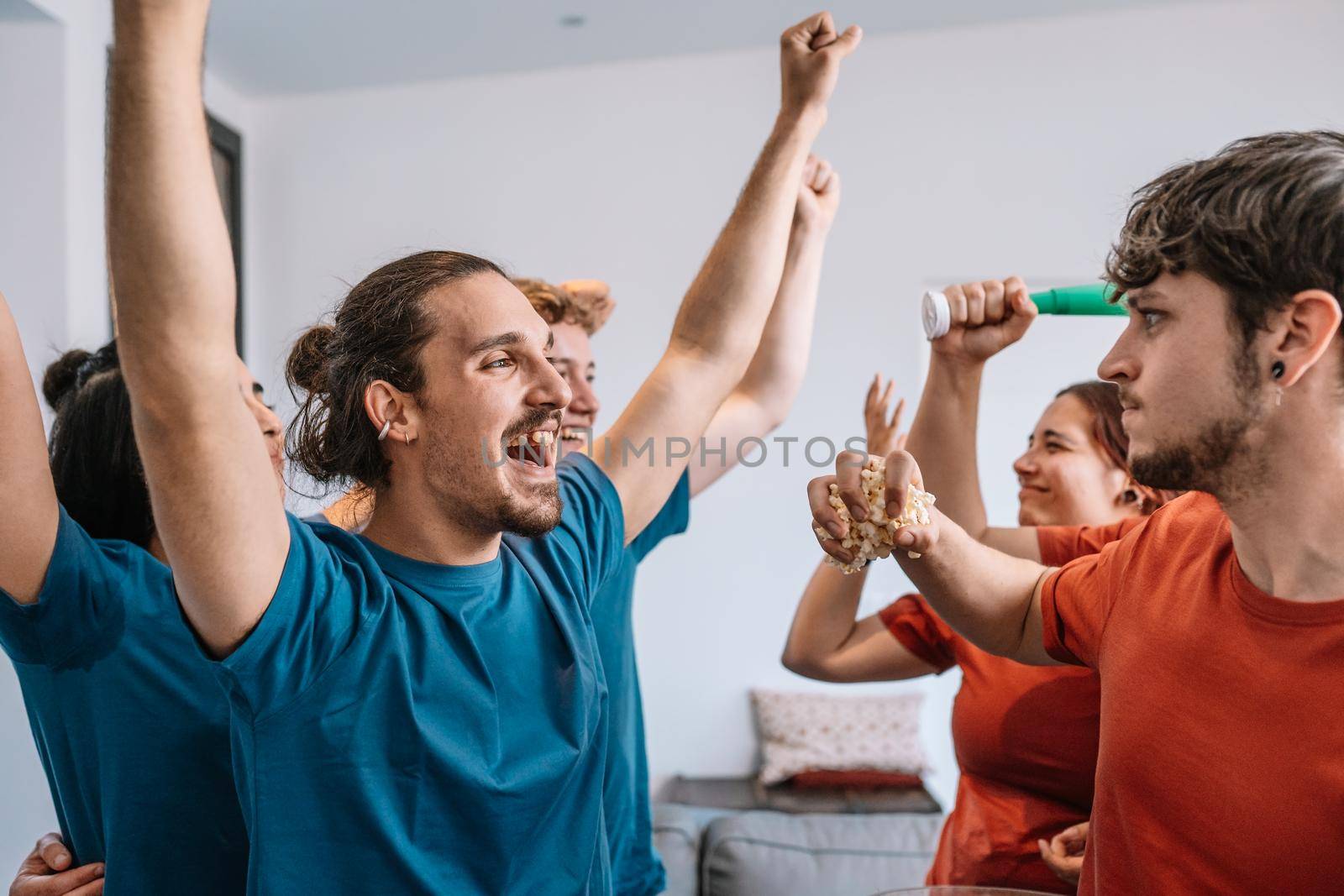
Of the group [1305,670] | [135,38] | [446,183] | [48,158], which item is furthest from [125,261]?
[446,183]

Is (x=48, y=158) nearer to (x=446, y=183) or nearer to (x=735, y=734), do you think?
(x=446, y=183)

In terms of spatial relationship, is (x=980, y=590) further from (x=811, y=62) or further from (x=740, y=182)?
(x=740, y=182)

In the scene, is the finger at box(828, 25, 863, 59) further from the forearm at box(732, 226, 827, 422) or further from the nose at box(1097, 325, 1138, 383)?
the nose at box(1097, 325, 1138, 383)

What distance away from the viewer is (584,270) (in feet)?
15.5

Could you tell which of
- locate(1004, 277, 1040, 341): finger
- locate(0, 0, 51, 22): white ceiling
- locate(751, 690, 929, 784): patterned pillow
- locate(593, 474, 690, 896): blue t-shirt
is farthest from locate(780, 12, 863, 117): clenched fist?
locate(751, 690, 929, 784): patterned pillow

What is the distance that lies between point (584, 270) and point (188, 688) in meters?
3.60

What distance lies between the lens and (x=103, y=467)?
155 centimetres

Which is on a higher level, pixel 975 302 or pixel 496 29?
pixel 496 29

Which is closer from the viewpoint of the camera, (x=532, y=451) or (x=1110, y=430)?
(x=532, y=451)

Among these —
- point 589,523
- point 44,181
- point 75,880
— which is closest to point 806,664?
point 589,523

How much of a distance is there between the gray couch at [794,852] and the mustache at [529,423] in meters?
2.30

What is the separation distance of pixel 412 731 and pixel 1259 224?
3.17 feet

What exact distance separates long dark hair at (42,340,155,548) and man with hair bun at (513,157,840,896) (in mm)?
625

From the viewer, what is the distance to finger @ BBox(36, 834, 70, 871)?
1353 millimetres
